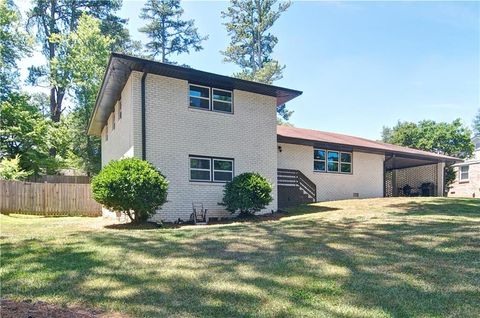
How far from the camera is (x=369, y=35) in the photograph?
15406 mm

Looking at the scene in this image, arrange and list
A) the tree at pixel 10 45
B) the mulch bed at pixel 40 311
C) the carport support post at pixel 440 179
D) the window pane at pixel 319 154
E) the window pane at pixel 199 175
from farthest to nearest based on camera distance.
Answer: the tree at pixel 10 45 < the carport support post at pixel 440 179 < the window pane at pixel 319 154 < the window pane at pixel 199 175 < the mulch bed at pixel 40 311

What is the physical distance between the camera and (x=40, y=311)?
12.6 ft

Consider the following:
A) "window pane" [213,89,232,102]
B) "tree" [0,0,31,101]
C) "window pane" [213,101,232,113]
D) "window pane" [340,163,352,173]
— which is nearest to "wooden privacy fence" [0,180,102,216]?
"window pane" [213,101,232,113]

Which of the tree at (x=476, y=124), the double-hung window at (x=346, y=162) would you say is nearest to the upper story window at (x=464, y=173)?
the double-hung window at (x=346, y=162)

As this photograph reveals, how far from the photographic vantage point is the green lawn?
4.28 metres

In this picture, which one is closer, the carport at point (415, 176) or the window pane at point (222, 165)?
the window pane at point (222, 165)

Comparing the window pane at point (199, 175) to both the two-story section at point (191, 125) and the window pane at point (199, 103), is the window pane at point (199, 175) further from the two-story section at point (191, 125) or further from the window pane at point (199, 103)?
the window pane at point (199, 103)

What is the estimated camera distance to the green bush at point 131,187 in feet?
35.4

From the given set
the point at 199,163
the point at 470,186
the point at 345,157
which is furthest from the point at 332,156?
→ the point at 470,186

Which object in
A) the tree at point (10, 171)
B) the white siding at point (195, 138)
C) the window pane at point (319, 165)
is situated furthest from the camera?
the tree at point (10, 171)

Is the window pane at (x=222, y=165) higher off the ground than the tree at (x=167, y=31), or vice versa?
the tree at (x=167, y=31)

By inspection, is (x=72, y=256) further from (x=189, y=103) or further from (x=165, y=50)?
(x=165, y=50)

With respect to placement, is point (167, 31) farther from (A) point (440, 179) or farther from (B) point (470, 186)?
(B) point (470, 186)

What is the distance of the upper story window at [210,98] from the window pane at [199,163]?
196 centimetres
